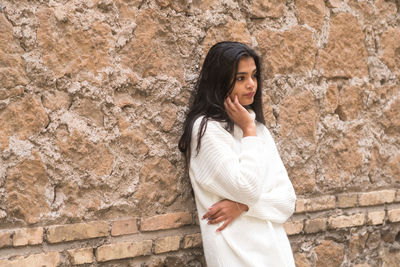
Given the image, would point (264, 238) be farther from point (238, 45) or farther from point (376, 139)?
point (376, 139)

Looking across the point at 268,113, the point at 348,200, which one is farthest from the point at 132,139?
the point at 348,200

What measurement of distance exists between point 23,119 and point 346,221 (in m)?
1.92

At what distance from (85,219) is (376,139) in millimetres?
1876

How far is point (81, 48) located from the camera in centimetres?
202

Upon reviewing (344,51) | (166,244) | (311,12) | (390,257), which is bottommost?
(390,257)

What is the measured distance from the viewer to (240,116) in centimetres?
214

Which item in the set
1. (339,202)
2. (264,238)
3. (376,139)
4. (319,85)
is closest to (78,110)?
(264,238)

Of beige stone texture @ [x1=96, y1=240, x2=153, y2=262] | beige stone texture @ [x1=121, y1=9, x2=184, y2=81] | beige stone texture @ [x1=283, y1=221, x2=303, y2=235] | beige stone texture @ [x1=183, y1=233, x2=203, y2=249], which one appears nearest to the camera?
beige stone texture @ [x1=96, y1=240, x2=153, y2=262]

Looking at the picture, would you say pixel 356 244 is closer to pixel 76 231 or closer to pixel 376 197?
pixel 376 197

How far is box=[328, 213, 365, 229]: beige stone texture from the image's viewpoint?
112 inches

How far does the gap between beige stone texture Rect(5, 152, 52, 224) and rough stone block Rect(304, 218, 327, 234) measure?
A: 144 cm

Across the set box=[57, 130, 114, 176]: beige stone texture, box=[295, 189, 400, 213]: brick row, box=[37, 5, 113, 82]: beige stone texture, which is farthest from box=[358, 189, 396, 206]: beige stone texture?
box=[37, 5, 113, 82]: beige stone texture

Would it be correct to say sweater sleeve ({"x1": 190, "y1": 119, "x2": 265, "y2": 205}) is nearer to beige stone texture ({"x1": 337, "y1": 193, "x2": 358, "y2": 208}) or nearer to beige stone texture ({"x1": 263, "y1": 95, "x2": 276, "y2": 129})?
beige stone texture ({"x1": 263, "y1": 95, "x2": 276, "y2": 129})

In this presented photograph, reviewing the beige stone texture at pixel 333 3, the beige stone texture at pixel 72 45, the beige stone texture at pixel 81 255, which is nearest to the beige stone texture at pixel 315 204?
the beige stone texture at pixel 333 3
